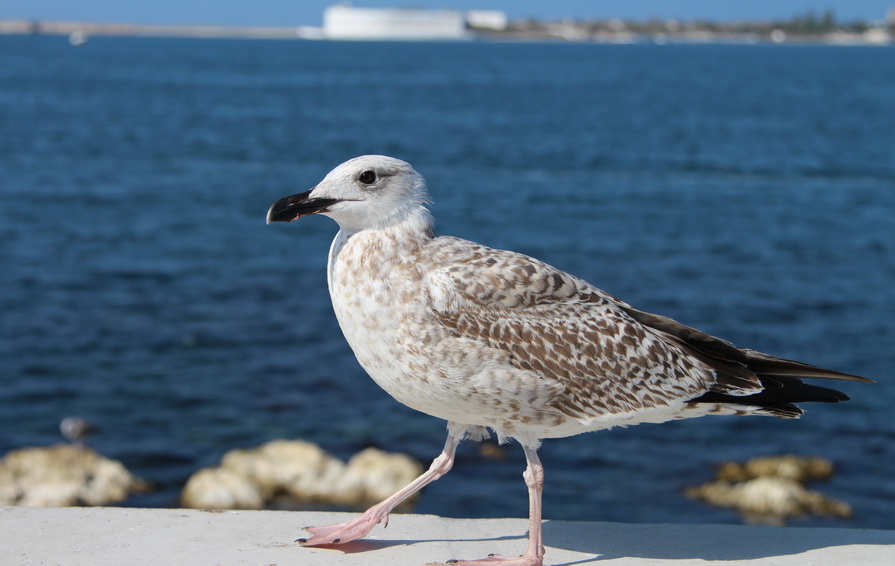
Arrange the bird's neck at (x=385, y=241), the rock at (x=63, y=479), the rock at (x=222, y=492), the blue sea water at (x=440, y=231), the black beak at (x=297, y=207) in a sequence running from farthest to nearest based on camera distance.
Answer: the blue sea water at (x=440, y=231) → the rock at (x=222, y=492) → the rock at (x=63, y=479) → the bird's neck at (x=385, y=241) → the black beak at (x=297, y=207)

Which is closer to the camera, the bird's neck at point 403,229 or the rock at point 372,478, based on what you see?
the bird's neck at point 403,229

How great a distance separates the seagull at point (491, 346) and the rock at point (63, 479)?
7406 mm

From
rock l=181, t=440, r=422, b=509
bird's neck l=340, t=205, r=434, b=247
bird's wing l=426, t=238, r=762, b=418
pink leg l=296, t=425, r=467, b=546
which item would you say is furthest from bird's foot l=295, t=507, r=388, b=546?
rock l=181, t=440, r=422, b=509

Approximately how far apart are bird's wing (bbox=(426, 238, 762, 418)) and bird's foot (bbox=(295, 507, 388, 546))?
1095 mm

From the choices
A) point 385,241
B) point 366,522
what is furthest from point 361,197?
point 366,522

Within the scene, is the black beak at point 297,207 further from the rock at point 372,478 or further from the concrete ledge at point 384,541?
the rock at point 372,478

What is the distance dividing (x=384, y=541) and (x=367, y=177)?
179 cm

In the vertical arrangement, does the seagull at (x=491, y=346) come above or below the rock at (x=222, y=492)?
above

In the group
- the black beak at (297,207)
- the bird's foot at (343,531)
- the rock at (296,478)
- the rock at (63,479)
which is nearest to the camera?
the black beak at (297,207)

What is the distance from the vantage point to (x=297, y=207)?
15.1ft

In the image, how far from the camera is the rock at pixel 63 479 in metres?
11.3

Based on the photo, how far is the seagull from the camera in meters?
4.59

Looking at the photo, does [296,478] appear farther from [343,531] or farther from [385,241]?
[385,241]

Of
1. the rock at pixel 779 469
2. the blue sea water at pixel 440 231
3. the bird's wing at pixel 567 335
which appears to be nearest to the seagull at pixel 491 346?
the bird's wing at pixel 567 335
